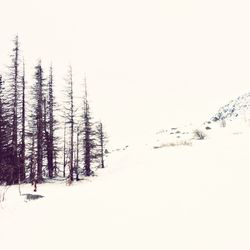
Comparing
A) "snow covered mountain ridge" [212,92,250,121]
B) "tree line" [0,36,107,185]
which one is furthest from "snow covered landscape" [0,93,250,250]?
"snow covered mountain ridge" [212,92,250,121]

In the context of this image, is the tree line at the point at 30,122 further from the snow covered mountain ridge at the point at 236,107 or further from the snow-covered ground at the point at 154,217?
the snow-covered ground at the point at 154,217

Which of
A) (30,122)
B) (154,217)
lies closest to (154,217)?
(154,217)

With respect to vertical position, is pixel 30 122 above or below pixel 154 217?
above

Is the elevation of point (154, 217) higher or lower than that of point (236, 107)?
lower

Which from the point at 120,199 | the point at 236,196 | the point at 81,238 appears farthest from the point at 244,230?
the point at 120,199

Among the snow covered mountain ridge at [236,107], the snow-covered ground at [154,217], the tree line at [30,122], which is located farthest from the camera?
the snow covered mountain ridge at [236,107]

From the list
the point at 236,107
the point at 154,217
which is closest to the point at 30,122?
the point at 236,107

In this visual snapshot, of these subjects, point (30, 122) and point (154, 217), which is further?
point (30, 122)

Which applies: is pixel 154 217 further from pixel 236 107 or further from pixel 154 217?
pixel 236 107

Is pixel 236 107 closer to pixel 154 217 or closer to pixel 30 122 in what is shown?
pixel 30 122

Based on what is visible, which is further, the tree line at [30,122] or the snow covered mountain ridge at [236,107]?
the snow covered mountain ridge at [236,107]

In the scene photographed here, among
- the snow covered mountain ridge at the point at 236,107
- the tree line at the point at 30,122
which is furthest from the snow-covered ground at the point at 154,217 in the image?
the snow covered mountain ridge at the point at 236,107

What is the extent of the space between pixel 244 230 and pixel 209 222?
24.1 inches

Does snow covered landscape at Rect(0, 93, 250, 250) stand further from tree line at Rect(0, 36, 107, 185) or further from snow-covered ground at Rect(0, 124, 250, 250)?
tree line at Rect(0, 36, 107, 185)
